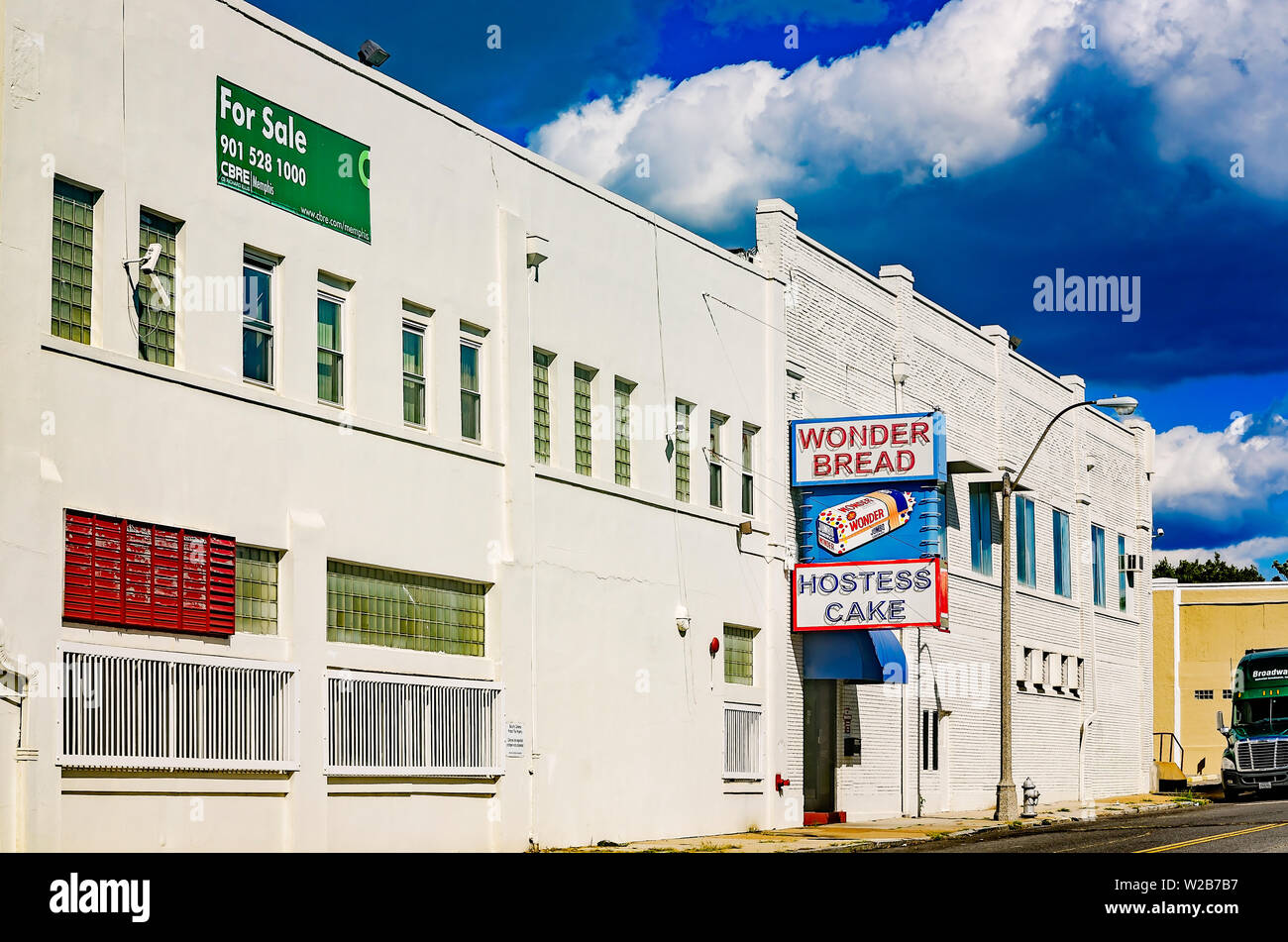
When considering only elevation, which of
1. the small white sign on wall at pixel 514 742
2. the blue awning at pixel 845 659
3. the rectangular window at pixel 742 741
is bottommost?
the rectangular window at pixel 742 741

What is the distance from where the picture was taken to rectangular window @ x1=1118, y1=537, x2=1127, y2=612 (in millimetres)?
56500

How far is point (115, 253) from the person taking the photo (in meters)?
18.5

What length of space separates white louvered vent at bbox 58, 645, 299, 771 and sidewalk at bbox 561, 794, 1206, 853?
621 cm

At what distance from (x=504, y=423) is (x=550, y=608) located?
2.90 m

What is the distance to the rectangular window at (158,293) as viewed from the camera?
1889 cm

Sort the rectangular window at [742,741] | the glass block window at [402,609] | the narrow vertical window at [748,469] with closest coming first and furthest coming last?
1. the glass block window at [402,609]
2. the rectangular window at [742,741]
3. the narrow vertical window at [748,469]

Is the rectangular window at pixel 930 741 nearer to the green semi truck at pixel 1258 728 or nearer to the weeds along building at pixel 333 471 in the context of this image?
the weeds along building at pixel 333 471

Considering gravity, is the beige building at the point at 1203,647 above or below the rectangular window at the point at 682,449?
below

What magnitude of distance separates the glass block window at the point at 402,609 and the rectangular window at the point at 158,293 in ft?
12.3

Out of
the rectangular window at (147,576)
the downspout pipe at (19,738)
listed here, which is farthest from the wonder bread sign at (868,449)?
the downspout pipe at (19,738)

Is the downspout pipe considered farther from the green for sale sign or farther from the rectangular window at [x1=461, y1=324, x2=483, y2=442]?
the rectangular window at [x1=461, y1=324, x2=483, y2=442]
